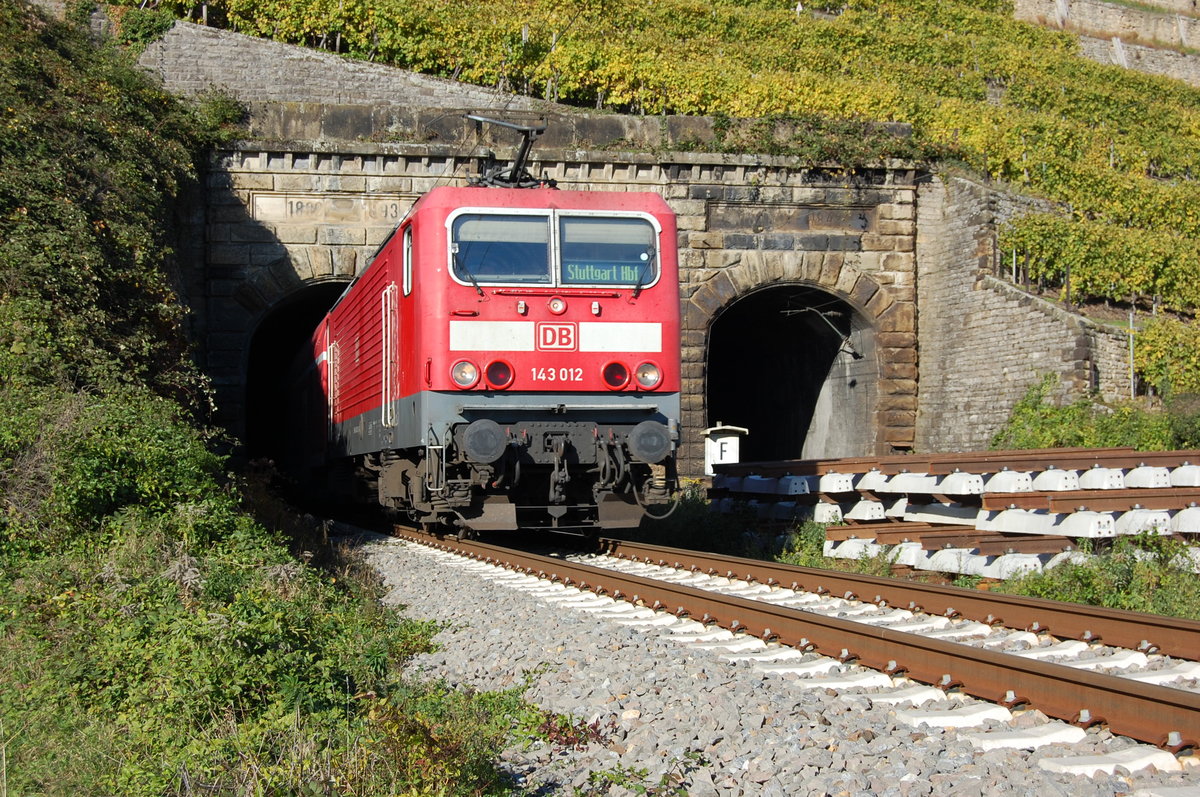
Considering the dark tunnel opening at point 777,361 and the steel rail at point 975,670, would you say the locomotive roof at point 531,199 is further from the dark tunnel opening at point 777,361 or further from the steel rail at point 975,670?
the dark tunnel opening at point 777,361

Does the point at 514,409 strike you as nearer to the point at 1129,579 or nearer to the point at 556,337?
the point at 556,337

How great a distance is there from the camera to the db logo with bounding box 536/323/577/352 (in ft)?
33.7

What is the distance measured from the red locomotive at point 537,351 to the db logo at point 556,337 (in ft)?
0.04

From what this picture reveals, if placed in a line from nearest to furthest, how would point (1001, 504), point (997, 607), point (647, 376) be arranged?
point (997, 607), point (1001, 504), point (647, 376)

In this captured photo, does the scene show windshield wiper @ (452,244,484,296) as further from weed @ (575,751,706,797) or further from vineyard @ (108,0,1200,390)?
vineyard @ (108,0,1200,390)

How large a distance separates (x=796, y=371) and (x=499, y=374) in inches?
559

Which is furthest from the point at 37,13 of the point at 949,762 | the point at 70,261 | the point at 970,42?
the point at 970,42

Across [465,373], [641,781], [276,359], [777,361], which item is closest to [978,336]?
[777,361]

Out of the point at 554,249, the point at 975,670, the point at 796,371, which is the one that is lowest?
the point at 975,670

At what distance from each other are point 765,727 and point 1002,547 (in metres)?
5.16

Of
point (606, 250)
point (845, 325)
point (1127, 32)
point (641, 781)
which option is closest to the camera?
point (641, 781)

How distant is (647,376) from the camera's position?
1052 centimetres

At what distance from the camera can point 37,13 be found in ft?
62.1

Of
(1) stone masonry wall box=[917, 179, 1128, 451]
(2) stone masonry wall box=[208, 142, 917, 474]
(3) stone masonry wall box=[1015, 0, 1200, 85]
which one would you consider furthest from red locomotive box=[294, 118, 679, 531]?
(3) stone masonry wall box=[1015, 0, 1200, 85]
